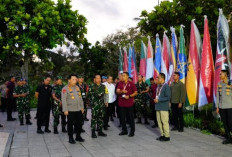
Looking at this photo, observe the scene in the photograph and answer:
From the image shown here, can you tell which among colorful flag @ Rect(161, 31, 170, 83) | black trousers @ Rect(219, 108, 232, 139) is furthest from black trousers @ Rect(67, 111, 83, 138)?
colorful flag @ Rect(161, 31, 170, 83)

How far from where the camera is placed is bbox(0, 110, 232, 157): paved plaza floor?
5750 millimetres

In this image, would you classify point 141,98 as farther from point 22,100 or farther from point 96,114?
point 22,100

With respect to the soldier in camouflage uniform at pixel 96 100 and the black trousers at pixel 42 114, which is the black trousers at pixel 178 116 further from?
the black trousers at pixel 42 114

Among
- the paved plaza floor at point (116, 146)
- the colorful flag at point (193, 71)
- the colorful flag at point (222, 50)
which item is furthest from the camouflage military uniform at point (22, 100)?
the colorful flag at point (222, 50)

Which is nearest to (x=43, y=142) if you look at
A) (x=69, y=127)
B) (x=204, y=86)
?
(x=69, y=127)

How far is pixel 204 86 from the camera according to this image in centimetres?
837

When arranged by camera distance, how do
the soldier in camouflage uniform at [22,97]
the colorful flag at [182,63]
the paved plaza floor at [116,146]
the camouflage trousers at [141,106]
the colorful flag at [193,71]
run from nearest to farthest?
the paved plaza floor at [116,146], the colorful flag at [193,71], the colorful flag at [182,63], the soldier in camouflage uniform at [22,97], the camouflage trousers at [141,106]

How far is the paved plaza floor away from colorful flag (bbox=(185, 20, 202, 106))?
126cm

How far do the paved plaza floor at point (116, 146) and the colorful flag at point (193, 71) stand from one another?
126 centimetres

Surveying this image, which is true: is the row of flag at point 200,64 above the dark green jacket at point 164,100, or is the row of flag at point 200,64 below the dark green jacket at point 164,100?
above

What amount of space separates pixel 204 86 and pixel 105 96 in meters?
3.36

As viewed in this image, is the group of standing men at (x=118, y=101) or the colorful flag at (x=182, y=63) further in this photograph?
the colorful flag at (x=182, y=63)

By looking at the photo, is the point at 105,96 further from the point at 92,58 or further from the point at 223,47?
the point at 92,58

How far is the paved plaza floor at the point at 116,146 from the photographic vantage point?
5.75 metres
